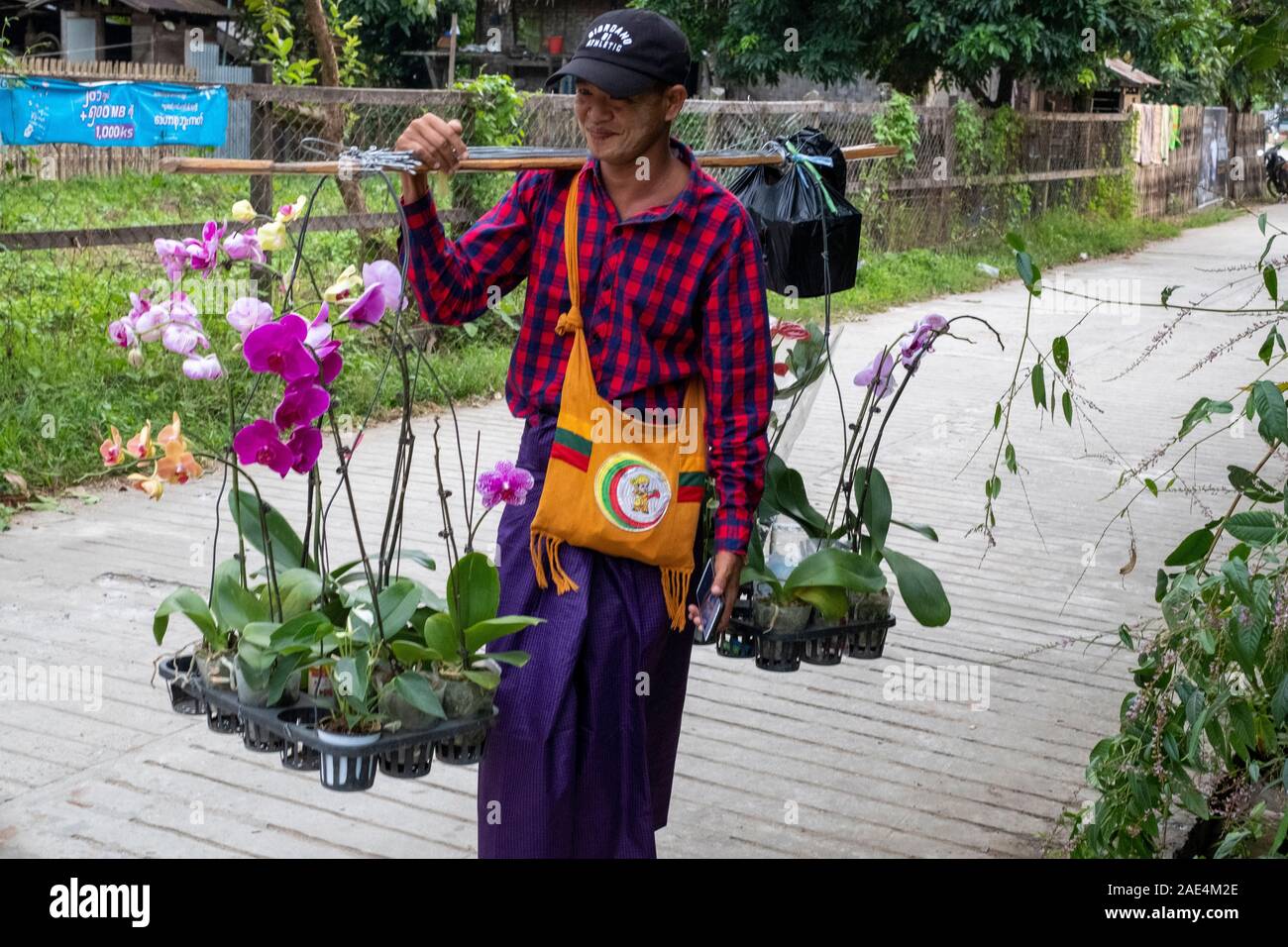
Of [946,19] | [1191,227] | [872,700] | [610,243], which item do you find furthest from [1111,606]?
[1191,227]

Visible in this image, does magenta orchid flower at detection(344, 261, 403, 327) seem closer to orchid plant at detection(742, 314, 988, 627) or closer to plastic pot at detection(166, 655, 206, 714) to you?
plastic pot at detection(166, 655, 206, 714)

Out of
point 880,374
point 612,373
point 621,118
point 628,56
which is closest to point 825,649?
point 880,374

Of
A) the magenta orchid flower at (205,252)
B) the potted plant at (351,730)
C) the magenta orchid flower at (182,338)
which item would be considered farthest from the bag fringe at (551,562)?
the magenta orchid flower at (205,252)

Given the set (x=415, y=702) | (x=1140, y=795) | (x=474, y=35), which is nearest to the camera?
(x=415, y=702)

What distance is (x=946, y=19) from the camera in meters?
16.3

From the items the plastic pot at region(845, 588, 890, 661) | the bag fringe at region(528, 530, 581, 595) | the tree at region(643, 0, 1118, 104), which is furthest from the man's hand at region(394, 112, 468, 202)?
the tree at region(643, 0, 1118, 104)

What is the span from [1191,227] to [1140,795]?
2337 centimetres

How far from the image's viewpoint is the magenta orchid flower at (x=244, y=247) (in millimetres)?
2928

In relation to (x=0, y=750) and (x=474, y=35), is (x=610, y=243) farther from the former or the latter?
(x=474, y=35)

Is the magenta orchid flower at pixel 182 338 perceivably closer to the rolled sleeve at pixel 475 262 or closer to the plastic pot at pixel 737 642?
Answer: the rolled sleeve at pixel 475 262

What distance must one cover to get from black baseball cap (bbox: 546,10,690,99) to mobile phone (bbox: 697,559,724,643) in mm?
916

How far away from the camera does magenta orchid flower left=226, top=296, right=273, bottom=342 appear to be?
260 cm

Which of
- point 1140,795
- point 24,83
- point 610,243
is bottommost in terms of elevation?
point 1140,795

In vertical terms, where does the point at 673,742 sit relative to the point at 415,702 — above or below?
below
